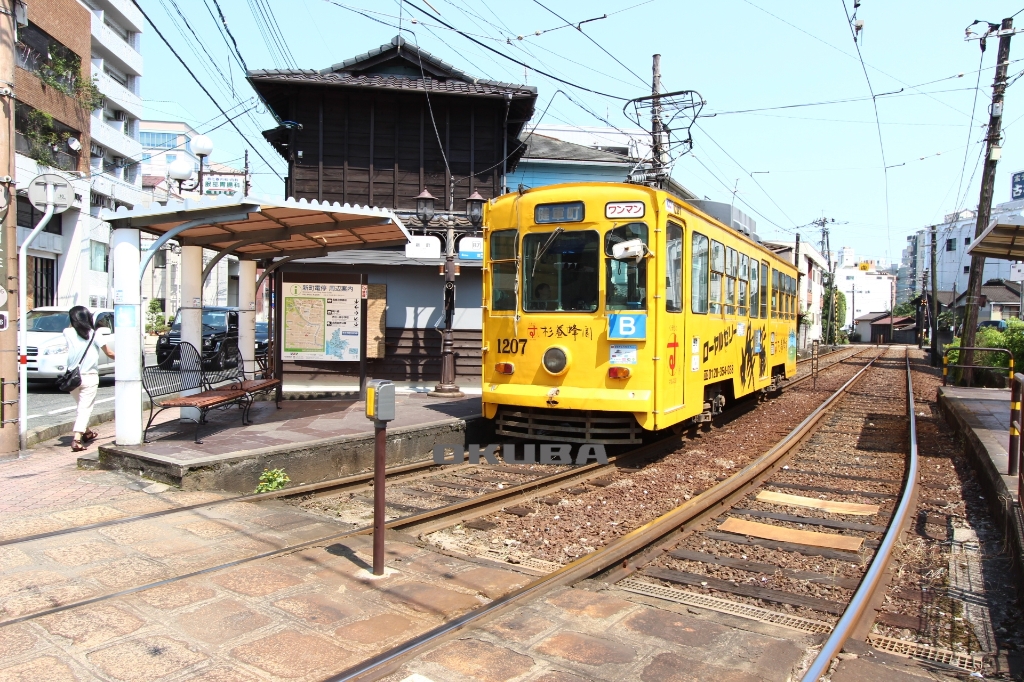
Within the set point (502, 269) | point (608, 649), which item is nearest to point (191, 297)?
point (502, 269)

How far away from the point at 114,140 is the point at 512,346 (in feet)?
104

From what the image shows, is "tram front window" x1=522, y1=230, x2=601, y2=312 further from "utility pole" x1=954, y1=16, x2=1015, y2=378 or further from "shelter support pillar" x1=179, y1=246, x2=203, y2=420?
"utility pole" x1=954, y1=16, x2=1015, y2=378

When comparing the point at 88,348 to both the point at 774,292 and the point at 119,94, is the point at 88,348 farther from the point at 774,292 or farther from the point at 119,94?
the point at 119,94

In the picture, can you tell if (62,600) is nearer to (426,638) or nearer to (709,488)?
(426,638)

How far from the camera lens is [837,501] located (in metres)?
6.87

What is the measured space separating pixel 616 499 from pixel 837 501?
83.7 inches

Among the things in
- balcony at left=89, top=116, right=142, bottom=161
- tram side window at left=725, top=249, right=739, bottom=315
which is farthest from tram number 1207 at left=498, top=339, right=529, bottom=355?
balcony at left=89, top=116, right=142, bottom=161

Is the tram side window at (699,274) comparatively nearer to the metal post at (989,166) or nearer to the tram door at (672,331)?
the tram door at (672,331)

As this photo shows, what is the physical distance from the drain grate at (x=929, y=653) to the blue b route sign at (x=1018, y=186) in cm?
5076

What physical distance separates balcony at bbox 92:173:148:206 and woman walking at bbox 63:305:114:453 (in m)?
23.3

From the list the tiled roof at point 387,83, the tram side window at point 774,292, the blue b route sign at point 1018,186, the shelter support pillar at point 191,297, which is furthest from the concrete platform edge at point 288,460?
the blue b route sign at point 1018,186

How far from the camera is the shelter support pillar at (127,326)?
280 inches

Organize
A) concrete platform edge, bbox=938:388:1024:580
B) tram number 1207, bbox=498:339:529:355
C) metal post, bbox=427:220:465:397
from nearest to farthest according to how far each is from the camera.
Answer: concrete platform edge, bbox=938:388:1024:580, tram number 1207, bbox=498:339:529:355, metal post, bbox=427:220:465:397

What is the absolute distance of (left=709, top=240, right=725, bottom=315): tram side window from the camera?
30.9 feet
